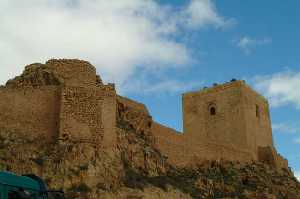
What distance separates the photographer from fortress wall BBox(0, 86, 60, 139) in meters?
16.2

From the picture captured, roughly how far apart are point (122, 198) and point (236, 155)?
1427cm

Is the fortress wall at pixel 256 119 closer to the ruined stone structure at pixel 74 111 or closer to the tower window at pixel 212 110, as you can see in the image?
the tower window at pixel 212 110

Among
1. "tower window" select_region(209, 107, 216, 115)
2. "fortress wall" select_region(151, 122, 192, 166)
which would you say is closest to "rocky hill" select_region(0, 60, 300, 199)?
"fortress wall" select_region(151, 122, 192, 166)

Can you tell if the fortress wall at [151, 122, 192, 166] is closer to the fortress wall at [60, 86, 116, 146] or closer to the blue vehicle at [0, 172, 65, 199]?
the fortress wall at [60, 86, 116, 146]

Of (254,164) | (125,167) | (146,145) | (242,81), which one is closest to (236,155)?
(254,164)

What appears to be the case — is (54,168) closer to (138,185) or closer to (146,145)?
(138,185)

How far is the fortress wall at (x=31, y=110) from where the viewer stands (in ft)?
53.1

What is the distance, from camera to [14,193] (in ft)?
23.7

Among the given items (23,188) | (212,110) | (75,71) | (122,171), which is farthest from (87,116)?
(212,110)

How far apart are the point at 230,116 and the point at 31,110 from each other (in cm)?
1777

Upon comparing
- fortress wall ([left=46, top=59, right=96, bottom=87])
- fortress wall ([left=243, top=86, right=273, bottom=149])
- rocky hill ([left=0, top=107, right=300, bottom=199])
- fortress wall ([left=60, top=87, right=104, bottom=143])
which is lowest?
rocky hill ([left=0, top=107, right=300, bottom=199])

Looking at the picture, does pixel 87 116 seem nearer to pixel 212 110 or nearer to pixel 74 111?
pixel 74 111

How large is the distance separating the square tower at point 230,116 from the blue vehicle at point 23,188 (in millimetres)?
22460

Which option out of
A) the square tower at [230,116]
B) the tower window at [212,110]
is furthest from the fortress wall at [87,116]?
the tower window at [212,110]
